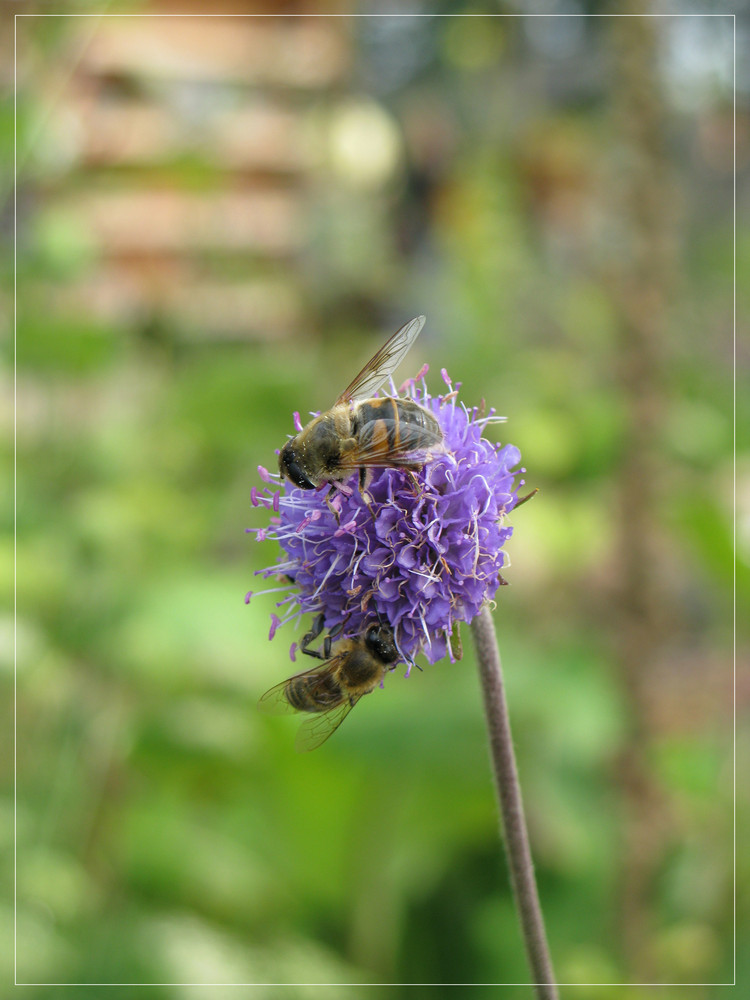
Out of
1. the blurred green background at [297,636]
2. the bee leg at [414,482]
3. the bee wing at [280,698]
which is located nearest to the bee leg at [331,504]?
the bee leg at [414,482]

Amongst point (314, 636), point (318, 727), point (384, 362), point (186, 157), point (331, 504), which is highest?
point (186, 157)

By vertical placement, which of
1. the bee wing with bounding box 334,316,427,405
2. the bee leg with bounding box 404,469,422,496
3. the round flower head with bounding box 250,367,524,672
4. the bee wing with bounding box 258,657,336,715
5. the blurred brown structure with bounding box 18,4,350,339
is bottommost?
the bee wing with bounding box 258,657,336,715

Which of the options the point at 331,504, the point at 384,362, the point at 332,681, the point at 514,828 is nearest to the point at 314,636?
the point at 332,681

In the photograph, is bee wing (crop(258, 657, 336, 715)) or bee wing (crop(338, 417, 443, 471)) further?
bee wing (crop(258, 657, 336, 715))

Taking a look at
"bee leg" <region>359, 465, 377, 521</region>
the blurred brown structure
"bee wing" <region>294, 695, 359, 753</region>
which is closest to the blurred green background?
the blurred brown structure

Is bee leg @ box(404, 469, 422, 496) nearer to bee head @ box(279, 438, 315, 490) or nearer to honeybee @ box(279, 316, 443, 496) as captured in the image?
honeybee @ box(279, 316, 443, 496)

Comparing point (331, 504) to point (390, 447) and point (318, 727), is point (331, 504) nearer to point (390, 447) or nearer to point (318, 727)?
point (390, 447)

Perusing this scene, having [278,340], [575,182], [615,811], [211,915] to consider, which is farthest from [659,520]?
[575,182]
